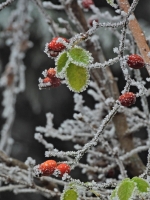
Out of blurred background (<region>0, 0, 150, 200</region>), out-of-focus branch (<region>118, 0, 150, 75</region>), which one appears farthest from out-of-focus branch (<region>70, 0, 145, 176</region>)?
blurred background (<region>0, 0, 150, 200</region>)

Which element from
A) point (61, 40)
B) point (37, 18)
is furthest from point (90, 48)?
point (37, 18)

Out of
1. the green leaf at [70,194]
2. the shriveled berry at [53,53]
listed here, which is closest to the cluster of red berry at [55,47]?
the shriveled berry at [53,53]

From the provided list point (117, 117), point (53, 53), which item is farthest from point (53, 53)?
point (117, 117)

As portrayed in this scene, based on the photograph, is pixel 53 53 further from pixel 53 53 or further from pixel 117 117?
pixel 117 117

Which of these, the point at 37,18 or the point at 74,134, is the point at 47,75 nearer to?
the point at 74,134

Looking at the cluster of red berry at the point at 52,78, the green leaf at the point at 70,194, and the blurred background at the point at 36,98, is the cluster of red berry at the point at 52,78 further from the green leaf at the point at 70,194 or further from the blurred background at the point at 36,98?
the blurred background at the point at 36,98

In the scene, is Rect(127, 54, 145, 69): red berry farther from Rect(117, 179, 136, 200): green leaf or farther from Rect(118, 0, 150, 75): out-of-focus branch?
Rect(117, 179, 136, 200): green leaf
